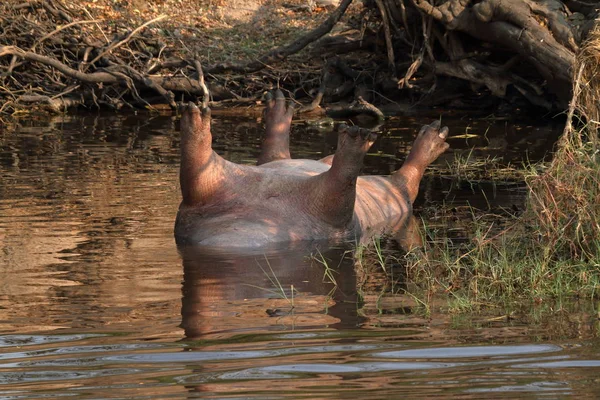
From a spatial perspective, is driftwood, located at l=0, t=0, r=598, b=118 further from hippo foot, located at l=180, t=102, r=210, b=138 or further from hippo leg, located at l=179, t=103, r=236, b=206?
hippo foot, located at l=180, t=102, r=210, b=138

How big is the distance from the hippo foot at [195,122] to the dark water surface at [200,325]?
0.79m

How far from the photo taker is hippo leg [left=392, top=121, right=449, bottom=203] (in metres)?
9.49

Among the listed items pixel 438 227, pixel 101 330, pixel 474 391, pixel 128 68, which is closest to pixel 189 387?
pixel 474 391

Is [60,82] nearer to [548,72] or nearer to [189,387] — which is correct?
[548,72]

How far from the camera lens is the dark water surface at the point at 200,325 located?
12.8ft

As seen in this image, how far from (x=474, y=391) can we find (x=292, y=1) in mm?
16357

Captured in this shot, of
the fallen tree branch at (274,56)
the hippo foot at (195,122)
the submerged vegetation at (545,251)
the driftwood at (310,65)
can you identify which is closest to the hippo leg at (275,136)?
the hippo foot at (195,122)

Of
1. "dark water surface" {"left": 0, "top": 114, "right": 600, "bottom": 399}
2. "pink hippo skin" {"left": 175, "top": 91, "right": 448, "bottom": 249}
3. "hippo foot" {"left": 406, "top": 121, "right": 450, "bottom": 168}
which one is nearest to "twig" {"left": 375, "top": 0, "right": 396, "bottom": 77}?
"dark water surface" {"left": 0, "top": 114, "right": 600, "bottom": 399}

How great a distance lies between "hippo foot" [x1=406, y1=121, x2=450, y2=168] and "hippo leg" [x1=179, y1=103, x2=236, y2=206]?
2.19 m

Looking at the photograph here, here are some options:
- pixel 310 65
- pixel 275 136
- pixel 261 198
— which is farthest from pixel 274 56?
pixel 261 198

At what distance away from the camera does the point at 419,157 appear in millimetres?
9617

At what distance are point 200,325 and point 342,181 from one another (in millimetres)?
2626

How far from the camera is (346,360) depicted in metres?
4.27

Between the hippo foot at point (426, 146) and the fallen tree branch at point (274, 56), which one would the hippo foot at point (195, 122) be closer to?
the hippo foot at point (426, 146)
